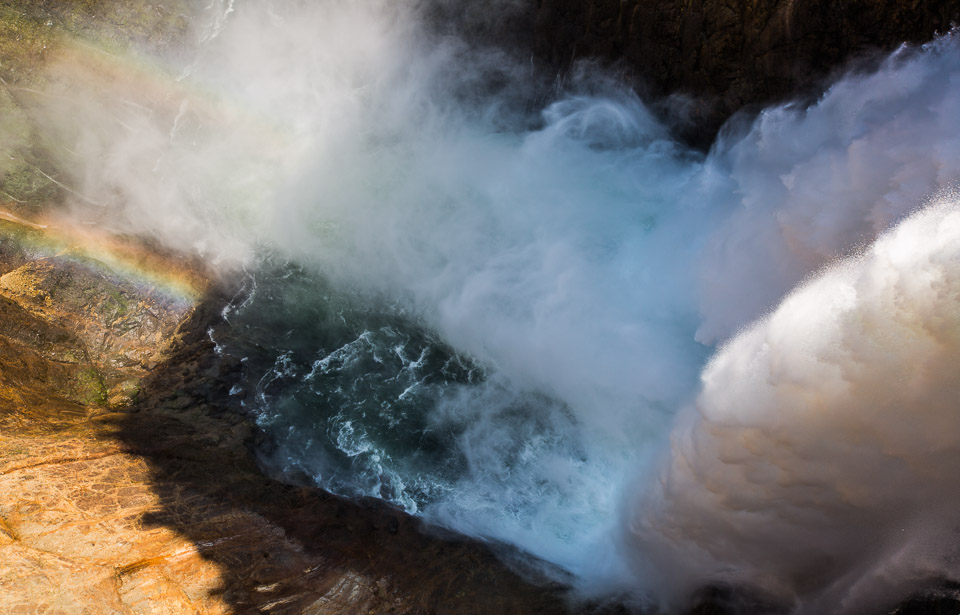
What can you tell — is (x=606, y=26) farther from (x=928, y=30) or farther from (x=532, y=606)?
(x=532, y=606)

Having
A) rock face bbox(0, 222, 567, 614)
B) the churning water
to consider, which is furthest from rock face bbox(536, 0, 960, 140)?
rock face bbox(0, 222, 567, 614)

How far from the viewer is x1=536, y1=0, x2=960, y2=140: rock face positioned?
13.1 m

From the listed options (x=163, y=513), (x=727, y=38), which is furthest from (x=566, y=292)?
(x=163, y=513)

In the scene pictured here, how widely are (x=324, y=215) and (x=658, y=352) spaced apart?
382 inches

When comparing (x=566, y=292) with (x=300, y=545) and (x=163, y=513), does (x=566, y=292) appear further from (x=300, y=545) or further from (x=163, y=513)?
(x=163, y=513)

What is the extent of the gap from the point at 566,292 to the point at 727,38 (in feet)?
23.1

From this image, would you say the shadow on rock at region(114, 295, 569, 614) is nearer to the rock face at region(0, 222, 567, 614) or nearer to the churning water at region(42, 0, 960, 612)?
the rock face at region(0, 222, 567, 614)

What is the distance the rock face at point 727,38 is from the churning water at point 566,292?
2.06 ft

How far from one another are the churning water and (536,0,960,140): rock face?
628mm

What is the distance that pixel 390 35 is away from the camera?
59.5 feet

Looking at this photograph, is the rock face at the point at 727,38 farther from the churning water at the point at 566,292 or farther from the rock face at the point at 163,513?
the rock face at the point at 163,513

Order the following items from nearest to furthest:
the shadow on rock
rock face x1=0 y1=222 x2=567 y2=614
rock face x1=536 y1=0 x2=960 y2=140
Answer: rock face x1=0 y1=222 x2=567 y2=614 < the shadow on rock < rock face x1=536 y1=0 x2=960 y2=140

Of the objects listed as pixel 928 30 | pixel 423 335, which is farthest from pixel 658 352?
pixel 928 30

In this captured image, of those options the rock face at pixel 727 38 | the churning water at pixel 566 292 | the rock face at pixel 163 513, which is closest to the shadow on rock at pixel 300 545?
the rock face at pixel 163 513
